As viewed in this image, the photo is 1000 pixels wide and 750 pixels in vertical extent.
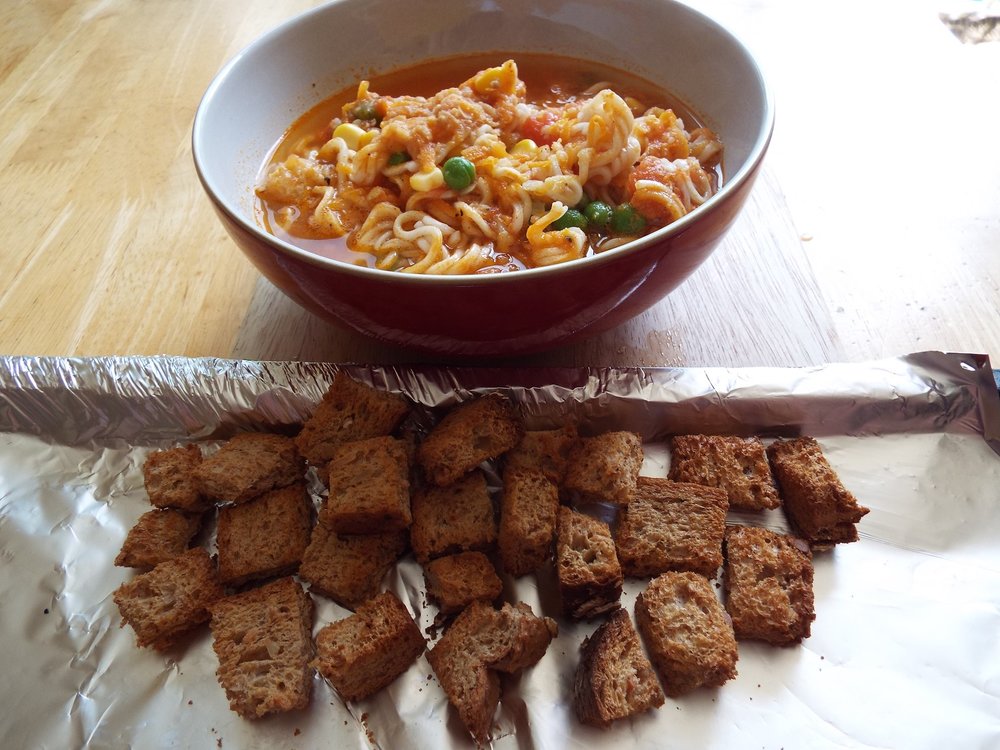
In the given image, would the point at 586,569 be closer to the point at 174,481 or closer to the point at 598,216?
the point at 598,216

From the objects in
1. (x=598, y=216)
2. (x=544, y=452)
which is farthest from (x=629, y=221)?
(x=544, y=452)

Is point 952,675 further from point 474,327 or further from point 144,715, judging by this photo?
point 144,715

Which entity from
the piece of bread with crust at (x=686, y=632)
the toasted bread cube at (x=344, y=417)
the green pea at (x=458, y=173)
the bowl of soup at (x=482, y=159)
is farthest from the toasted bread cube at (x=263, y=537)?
the green pea at (x=458, y=173)

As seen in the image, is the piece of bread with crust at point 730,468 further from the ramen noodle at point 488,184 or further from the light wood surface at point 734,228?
the ramen noodle at point 488,184

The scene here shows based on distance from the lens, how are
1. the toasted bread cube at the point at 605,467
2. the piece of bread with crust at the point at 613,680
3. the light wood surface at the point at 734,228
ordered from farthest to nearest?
the light wood surface at the point at 734,228 → the toasted bread cube at the point at 605,467 → the piece of bread with crust at the point at 613,680

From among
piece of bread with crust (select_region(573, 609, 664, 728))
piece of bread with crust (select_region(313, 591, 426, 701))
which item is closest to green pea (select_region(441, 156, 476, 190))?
piece of bread with crust (select_region(313, 591, 426, 701))
